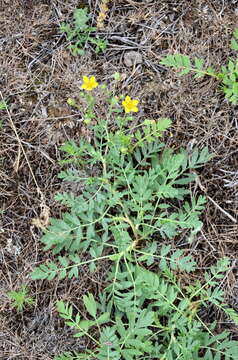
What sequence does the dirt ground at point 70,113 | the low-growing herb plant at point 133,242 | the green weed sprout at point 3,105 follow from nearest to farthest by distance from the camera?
the low-growing herb plant at point 133,242
the dirt ground at point 70,113
the green weed sprout at point 3,105

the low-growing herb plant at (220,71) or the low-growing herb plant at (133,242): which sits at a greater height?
the low-growing herb plant at (220,71)

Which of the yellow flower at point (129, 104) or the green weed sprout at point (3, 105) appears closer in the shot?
the yellow flower at point (129, 104)

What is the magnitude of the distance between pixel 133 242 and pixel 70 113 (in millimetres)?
886

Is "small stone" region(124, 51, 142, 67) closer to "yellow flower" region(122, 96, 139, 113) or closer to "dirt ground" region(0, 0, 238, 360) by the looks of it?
"dirt ground" region(0, 0, 238, 360)

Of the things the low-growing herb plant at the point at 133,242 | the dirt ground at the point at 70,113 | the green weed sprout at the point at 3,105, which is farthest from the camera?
the green weed sprout at the point at 3,105

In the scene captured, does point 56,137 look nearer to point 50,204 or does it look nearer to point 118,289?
point 50,204

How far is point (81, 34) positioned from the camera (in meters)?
3.05

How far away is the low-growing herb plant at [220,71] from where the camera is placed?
279 centimetres

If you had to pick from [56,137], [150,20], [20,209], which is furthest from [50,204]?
[150,20]

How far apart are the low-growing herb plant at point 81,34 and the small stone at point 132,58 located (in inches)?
5.9

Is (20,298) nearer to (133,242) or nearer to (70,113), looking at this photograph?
(133,242)

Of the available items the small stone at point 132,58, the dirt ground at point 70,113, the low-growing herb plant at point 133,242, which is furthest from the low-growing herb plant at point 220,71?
the low-growing herb plant at point 133,242

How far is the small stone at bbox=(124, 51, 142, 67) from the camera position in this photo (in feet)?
9.90

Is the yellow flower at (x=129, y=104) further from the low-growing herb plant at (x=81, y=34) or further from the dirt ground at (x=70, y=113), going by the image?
the low-growing herb plant at (x=81, y=34)
